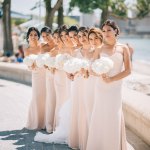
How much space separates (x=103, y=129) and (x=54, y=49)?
88.4 inches

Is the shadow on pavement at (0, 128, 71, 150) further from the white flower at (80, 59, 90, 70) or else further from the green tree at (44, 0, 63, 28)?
the green tree at (44, 0, 63, 28)

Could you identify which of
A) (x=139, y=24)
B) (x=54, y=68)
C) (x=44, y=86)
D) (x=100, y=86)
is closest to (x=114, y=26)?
(x=100, y=86)

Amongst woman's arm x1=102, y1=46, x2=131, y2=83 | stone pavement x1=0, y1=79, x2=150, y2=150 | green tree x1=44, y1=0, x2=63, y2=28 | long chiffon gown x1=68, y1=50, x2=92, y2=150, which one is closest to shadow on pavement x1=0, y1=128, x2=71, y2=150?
stone pavement x1=0, y1=79, x2=150, y2=150

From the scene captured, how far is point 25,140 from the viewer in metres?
7.66

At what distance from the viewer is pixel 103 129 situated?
6.24m

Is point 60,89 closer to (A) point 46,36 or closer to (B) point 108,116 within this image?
(A) point 46,36

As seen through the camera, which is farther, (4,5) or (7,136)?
(4,5)

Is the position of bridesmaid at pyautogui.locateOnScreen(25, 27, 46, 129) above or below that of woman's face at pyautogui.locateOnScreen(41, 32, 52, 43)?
below

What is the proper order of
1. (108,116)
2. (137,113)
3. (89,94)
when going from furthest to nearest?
(137,113) → (89,94) → (108,116)

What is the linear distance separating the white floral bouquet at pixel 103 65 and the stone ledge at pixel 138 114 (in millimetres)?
1462

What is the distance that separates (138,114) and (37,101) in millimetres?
2152

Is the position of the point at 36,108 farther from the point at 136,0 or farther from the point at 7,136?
the point at 136,0

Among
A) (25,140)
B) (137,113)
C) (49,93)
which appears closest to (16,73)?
A: (49,93)

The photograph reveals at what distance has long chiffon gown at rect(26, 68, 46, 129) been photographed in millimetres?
8414
